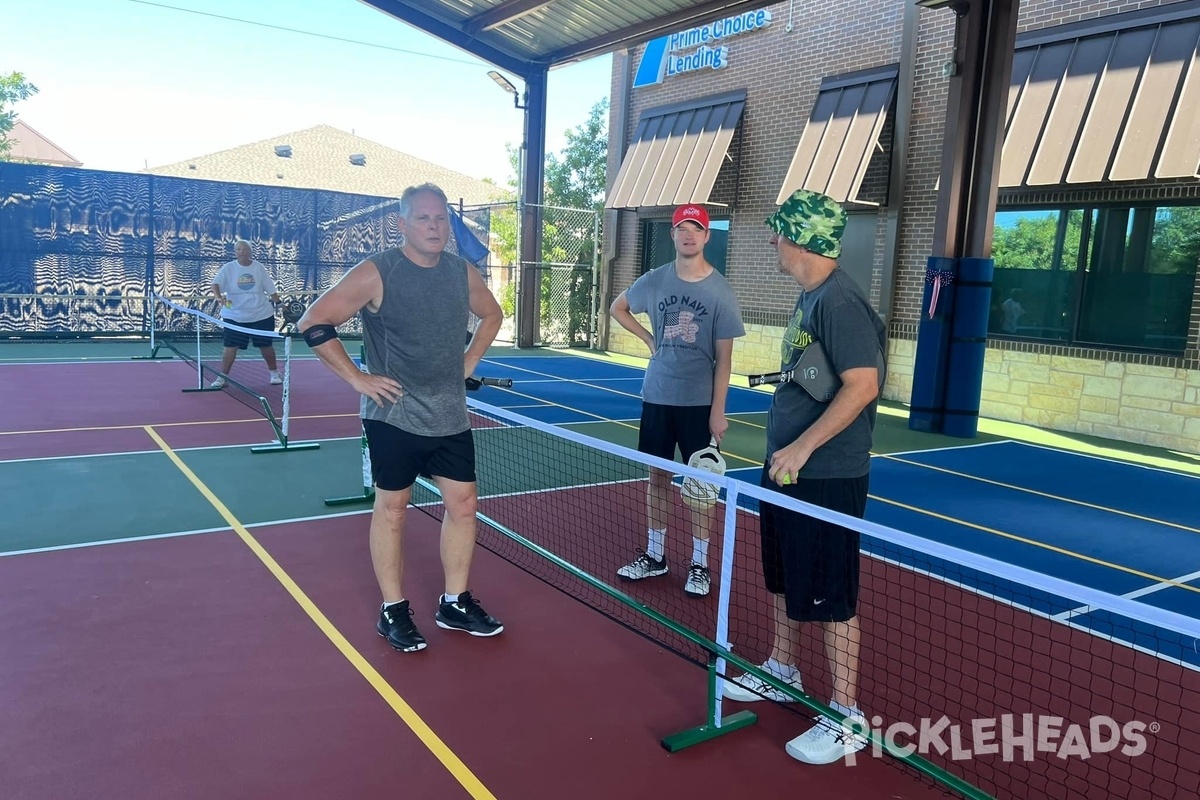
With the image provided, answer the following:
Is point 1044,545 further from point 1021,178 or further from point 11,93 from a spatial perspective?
point 11,93

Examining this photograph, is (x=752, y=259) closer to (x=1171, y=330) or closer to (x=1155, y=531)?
(x=1171, y=330)

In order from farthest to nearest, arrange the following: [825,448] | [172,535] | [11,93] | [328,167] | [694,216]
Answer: [328,167] → [11,93] → [172,535] → [694,216] → [825,448]

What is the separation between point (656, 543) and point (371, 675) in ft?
6.36

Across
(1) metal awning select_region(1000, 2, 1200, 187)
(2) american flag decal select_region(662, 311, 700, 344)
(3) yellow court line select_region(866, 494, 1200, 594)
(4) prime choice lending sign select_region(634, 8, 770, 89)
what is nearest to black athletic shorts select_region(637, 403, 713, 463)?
(2) american flag decal select_region(662, 311, 700, 344)

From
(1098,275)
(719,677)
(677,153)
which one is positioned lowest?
(719,677)

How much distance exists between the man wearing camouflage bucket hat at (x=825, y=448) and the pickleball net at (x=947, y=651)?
19cm

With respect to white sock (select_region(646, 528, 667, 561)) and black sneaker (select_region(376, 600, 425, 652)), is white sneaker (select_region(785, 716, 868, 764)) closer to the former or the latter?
black sneaker (select_region(376, 600, 425, 652))

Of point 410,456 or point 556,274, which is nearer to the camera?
point 410,456

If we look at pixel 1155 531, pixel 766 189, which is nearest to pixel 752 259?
pixel 766 189

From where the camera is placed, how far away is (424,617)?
Answer: 4355 millimetres

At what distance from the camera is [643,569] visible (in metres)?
5.00

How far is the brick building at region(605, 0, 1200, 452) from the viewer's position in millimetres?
10633

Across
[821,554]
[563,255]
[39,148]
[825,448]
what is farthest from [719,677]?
[39,148]

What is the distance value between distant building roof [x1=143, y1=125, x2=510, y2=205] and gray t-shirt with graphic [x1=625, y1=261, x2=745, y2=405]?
36.0 meters
